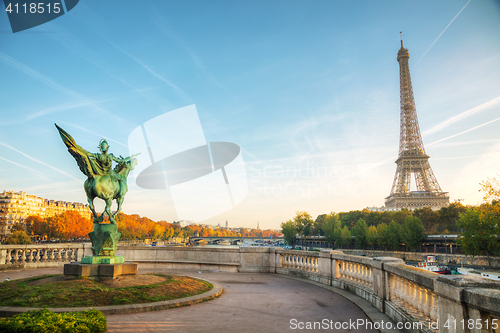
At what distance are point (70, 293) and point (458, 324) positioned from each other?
8897 mm

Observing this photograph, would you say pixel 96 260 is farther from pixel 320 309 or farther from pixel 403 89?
pixel 403 89

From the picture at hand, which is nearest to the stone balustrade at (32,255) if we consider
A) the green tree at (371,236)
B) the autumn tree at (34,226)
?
the green tree at (371,236)

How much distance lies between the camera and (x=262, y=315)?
8289 mm

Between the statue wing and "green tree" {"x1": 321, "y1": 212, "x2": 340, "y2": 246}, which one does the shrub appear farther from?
"green tree" {"x1": 321, "y1": 212, "x2": 340, "y2": 246}

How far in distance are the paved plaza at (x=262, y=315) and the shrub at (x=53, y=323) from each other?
21.0 inches

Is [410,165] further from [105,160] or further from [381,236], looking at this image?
[105,160]

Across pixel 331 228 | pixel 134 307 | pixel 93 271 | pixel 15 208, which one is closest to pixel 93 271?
pixel 93 271

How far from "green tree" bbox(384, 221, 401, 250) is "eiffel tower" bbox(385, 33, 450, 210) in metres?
30.9

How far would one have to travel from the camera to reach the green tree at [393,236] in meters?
92.8

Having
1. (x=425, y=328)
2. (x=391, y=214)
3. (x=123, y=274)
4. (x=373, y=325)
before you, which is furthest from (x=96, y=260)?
(x=391, y=214)

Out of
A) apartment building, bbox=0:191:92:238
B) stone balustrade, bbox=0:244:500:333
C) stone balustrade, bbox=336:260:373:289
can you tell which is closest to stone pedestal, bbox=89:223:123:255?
stone balustrade, bbox=0:244:500:333

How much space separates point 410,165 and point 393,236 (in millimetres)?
39396

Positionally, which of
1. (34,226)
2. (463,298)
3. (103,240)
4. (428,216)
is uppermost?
(428,216)

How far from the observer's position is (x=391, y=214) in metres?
119
